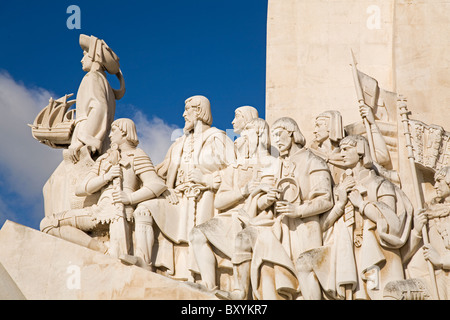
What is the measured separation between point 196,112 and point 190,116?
9 centimetres

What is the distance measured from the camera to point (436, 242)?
12.8m

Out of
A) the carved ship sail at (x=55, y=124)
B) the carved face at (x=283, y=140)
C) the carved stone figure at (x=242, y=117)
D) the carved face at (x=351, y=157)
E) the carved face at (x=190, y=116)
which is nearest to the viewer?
the carved face at (x=351, y=157)

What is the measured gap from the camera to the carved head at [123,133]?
14.4 m

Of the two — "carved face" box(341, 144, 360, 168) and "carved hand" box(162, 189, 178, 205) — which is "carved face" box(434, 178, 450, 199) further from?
"carved hand" box(162, 189, 178, 205)

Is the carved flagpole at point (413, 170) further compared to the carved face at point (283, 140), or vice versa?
the carved face at point (283, 140)

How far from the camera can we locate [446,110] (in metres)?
14.6

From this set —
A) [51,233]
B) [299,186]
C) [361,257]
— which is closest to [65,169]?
[51,233]

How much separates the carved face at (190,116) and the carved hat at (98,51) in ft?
5.29

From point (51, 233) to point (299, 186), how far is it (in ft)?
9.86

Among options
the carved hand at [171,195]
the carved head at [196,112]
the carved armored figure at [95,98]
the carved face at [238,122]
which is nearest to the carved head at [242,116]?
the carved face at [238,122]

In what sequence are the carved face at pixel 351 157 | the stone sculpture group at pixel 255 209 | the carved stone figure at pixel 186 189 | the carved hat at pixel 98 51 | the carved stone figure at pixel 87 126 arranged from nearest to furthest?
the stone sculpture group at pixel 255 209 → the carved face at pixel 351 157 → the carved stone figure at pixel 186 189 → the carved stone figure at pixel 87 126 → the carved hat at pixel 98 51

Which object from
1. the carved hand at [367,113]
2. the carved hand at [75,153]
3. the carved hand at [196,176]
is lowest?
the carved hand at [196,176]

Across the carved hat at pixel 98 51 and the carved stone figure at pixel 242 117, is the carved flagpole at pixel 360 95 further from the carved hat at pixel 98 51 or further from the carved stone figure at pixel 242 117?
the carved hat at pixel 98 51

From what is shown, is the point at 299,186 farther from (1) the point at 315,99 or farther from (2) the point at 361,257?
(1) the point at 315,99
